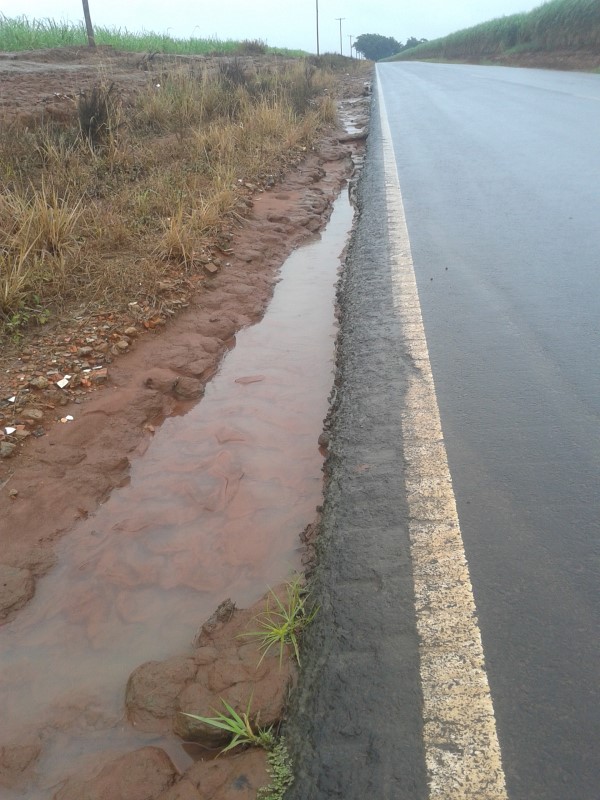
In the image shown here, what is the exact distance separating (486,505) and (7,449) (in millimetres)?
2032

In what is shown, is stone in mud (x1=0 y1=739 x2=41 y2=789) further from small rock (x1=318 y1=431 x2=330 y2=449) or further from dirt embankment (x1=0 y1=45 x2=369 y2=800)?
small rock (x1=318 y1=431 x2=330 y2=449)

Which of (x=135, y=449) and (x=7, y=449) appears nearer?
(x=7, y=449)

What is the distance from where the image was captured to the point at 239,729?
1549 mm

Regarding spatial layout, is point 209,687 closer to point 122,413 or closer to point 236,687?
point 236,687

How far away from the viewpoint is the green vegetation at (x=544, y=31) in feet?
75.4

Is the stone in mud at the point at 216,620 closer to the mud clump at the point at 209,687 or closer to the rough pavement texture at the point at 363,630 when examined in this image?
the mud clump at the point at 209,687

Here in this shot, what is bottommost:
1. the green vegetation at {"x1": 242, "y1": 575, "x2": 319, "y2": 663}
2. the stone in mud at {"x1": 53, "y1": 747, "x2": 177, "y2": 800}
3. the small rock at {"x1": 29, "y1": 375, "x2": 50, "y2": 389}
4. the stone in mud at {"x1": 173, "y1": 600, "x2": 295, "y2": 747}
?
the stone in mud at {"x1": 53, "y1": 747, "x2": 177, "y2": 800}

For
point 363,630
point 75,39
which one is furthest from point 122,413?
point 75,39

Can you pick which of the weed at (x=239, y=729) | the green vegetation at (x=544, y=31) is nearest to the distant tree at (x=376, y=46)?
the green vegetation at (x=544, y=31)

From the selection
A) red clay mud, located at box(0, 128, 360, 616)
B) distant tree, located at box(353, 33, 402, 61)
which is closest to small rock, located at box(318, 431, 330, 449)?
red clay mud, located at box(0, 128, 360, 616)

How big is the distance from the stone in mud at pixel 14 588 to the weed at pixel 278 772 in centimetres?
106

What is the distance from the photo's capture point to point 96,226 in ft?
16.3

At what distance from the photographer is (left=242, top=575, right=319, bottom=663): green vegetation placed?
70.7 inches

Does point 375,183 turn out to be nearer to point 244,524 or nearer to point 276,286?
point 276,286
